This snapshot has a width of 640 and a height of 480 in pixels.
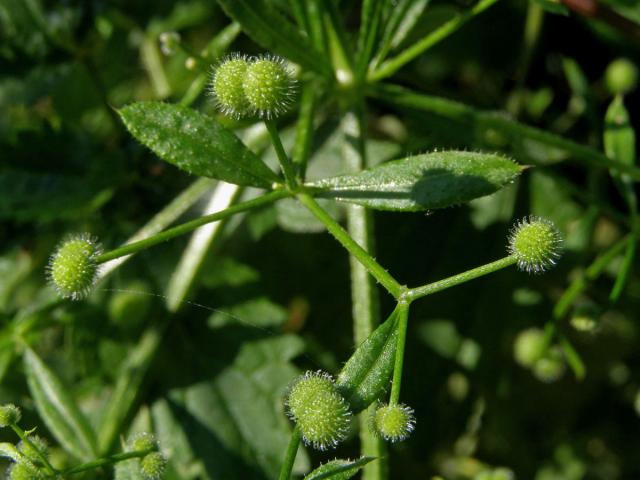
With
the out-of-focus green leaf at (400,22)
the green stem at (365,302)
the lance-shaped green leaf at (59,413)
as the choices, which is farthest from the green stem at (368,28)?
the lance-shaped green leaf at (59,413)

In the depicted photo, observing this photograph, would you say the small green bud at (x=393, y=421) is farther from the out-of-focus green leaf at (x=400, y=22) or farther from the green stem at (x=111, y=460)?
the out-of-focus green leaf at (x=400, y=22)

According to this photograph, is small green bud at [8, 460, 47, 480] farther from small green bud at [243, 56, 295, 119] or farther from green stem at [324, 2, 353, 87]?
green stem at [324, 2, 353, 87]

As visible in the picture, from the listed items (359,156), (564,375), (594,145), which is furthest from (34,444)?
(564,375)

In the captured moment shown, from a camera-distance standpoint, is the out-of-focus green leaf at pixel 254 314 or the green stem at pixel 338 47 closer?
the green stem at pixel 338 47

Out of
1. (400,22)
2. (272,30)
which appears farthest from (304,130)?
(400,22)

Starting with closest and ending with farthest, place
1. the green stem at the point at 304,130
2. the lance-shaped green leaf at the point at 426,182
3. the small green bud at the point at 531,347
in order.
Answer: the lance-shaped green leaf at the point at 426,182 → the green stem at the point at 304,130 → the small green bud at the point at 531,347

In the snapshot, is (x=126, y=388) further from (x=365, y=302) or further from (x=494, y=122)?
(x=494, y=122)

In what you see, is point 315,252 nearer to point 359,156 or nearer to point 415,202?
point 359,156

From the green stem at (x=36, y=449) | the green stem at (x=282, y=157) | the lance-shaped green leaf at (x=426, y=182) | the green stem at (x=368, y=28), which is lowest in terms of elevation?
the green stem at (x=36, y=449)
